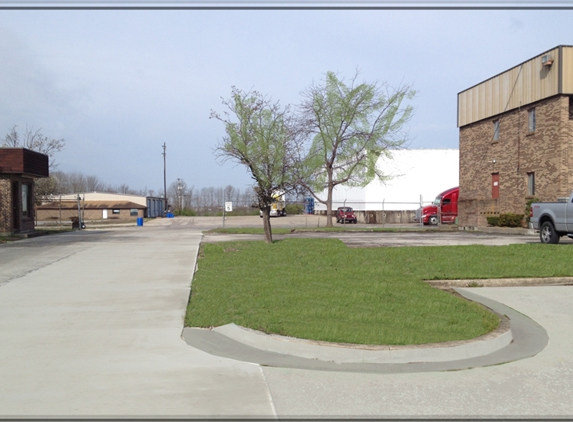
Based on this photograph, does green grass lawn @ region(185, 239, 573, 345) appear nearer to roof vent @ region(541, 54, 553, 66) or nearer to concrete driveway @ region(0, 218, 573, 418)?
concrete driveway @ region(0, 218, 573, 418)

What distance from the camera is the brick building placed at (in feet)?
91.0

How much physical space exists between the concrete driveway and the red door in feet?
83.4

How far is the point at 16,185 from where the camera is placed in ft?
101

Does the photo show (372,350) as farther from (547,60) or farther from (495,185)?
(495,185)

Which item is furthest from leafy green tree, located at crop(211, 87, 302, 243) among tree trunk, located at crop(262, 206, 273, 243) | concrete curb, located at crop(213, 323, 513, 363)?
concrete curb, located at crop(213, 323, 513, 363)

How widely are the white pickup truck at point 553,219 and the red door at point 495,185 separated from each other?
594 inches

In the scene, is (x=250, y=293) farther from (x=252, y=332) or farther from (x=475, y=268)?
(x=475, y=268)

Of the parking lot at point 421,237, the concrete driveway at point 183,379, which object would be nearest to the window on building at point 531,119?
the parking lot at point 421,237

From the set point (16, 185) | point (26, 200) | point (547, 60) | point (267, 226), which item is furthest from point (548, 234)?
point (26, 200)

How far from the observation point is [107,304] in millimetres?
10445

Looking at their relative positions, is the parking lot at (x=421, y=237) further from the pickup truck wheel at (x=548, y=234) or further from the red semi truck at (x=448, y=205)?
the red semi truck at (x=448, y=205)

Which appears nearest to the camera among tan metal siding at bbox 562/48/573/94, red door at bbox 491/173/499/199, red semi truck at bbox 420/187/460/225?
tan metal siding at bbox 562/48/573/94

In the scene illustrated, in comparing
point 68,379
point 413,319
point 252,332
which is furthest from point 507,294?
point 68,379

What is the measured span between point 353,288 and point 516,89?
82.3 feet
